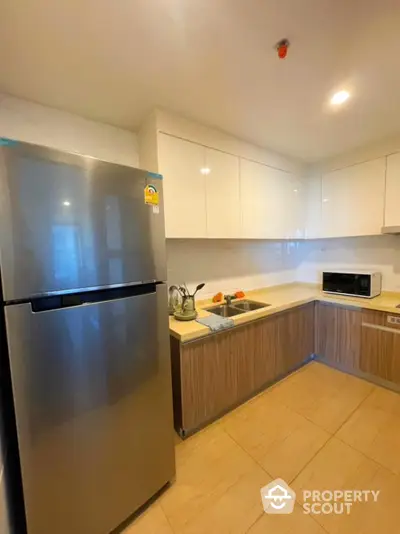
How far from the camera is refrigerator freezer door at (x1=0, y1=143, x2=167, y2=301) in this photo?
2.52 feet

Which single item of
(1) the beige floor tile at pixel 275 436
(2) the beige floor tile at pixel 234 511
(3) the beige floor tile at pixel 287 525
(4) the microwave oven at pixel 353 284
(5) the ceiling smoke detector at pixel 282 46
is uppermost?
(5) the ceiling smoke detector at pixel 282 46

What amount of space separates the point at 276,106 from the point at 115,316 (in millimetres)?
1735

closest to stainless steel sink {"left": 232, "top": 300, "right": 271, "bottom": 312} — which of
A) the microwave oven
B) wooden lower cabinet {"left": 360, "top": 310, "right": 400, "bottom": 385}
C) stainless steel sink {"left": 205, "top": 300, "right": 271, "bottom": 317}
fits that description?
stainless steel sink {"left": 205, "top": 300, "right": 271, "bottom": 317}

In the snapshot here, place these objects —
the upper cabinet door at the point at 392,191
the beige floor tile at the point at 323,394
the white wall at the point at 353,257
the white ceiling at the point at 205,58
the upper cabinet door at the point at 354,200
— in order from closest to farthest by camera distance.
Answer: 1. the white ceiling at the point at 205,58
2. the beige floor tile at the point at 323,394
3. the upper cabinet door at the point at 392,191
4. the upper cabinet door at the point at 354,200
5. the white wall at the point at 353,257

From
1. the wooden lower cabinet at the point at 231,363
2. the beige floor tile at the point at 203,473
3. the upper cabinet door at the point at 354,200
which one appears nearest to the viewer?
the beige floor tile at the point at 203,473

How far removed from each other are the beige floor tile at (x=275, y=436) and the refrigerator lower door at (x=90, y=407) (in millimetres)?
680

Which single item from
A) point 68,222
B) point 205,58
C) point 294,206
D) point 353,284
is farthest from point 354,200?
point 68,222

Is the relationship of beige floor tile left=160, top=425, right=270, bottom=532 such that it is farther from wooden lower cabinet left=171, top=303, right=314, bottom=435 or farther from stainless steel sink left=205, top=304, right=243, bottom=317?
stainless steel sink left=205, top=304, right=243, bottom=317

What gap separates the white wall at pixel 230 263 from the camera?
7.14ft

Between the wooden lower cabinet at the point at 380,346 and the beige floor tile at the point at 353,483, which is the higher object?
the wooden lower cabinet at the point at 380,346

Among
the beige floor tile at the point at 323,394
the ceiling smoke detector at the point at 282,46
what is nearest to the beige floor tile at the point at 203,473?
the beige floor tile at the point at 323,394

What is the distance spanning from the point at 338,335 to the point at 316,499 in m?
1.52

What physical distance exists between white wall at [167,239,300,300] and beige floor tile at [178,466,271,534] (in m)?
1.41

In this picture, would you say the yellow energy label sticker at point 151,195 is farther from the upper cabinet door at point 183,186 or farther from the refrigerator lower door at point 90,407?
the upper cabinet door at point 183,186
